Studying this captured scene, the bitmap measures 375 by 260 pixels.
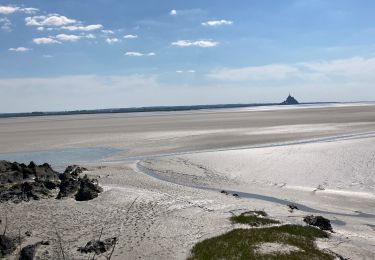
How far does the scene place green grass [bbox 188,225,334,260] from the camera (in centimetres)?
1185

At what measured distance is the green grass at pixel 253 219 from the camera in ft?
49.1

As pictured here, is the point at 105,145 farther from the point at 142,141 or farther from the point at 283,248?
the point at 283,248

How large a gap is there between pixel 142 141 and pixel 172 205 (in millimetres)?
27713

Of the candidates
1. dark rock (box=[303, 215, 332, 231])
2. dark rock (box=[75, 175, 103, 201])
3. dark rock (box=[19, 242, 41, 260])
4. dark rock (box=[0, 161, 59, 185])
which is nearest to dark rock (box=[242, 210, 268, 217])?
dark rock (box=[303, 215, 332, 231])

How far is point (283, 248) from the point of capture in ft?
40.6

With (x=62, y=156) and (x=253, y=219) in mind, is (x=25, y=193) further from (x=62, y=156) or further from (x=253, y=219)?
(x=62, y=156)

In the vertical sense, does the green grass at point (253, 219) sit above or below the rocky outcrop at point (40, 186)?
below

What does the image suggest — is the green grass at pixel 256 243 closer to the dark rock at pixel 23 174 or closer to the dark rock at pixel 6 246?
the dark rock at pixel 6 246

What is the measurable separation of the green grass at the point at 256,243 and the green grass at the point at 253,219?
744 millimetres

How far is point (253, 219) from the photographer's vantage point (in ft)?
50.3

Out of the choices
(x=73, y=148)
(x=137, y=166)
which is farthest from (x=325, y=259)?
(x=73, y=148)

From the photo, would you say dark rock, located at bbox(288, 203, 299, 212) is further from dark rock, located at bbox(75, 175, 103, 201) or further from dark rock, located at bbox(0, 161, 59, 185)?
dark rock, located at bbox(0, 161, 59, 185)

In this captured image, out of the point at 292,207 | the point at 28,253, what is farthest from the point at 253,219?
the point at 28,253

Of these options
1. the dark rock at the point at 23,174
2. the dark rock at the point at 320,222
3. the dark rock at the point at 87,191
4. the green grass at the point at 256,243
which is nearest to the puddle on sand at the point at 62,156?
the dark rock at the point at 23,174
